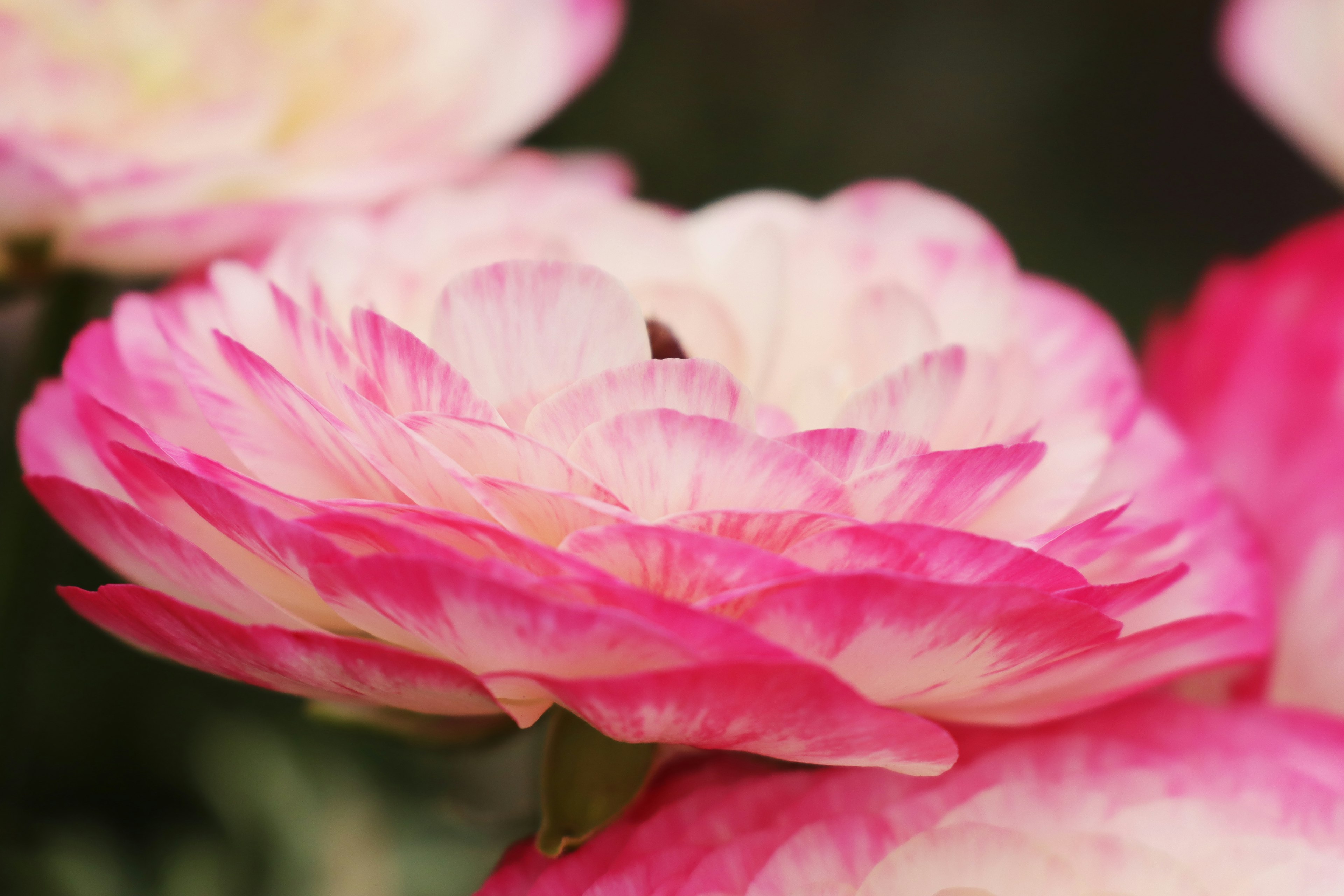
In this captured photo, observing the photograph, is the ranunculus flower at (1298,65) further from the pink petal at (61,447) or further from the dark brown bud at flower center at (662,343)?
the pink petal at (61,447)

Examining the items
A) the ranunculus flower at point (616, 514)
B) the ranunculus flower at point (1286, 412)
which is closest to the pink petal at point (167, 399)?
the ranunculus flower at point (616, 514)

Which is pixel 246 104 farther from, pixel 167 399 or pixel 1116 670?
pixel 1116 670

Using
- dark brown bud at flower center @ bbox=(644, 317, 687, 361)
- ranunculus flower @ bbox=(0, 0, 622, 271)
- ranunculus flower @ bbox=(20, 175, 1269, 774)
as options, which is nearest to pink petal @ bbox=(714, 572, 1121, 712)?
ranunculus flower @ bbox=(20, 175, 1269, 774)

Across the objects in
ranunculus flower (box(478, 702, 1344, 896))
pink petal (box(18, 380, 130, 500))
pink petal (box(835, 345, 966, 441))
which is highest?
pink petal (box(835, 345, 966, 441))

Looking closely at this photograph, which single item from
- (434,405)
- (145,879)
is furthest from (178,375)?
(145,879)

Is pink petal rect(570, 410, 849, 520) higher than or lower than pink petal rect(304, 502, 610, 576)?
higher

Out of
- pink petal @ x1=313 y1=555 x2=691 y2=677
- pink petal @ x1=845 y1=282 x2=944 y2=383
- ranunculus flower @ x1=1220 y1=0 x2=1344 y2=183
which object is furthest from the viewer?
ranunculus flower @ x1=1220 y1=0 x2=1344 y2=183

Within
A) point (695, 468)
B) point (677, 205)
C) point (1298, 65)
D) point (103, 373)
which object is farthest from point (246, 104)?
point (677, 205)

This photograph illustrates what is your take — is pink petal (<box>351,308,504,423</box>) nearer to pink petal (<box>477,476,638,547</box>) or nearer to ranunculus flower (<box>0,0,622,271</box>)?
pink petal (<box>477,476,638,547</box>)
